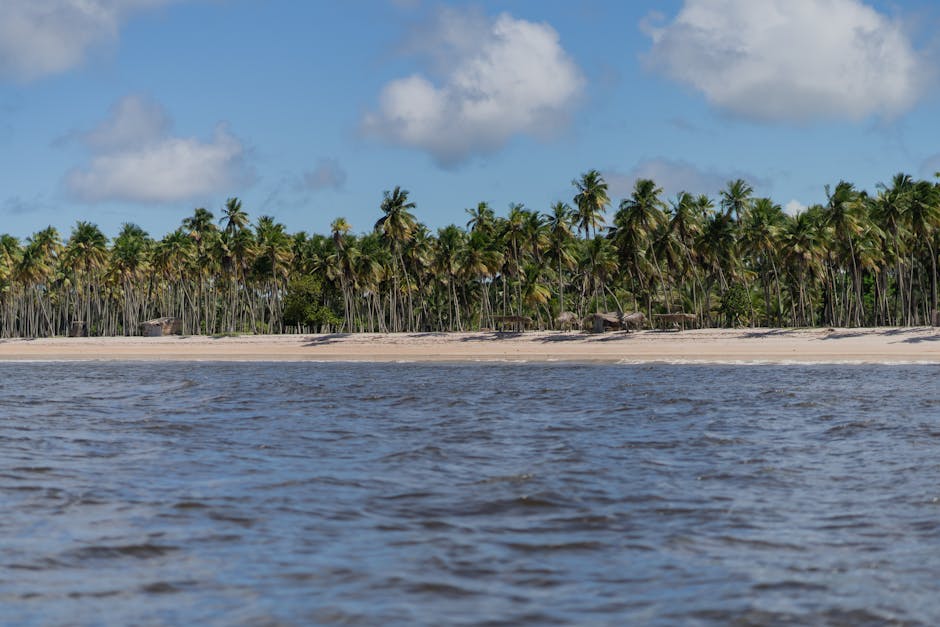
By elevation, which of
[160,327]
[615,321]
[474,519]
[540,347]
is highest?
[160,327]

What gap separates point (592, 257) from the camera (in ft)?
264

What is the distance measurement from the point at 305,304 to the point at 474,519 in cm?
8619

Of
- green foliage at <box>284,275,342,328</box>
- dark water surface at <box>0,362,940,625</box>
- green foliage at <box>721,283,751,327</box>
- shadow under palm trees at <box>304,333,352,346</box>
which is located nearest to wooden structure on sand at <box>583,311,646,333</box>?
green foliage at <box>721,283,751,327</box>

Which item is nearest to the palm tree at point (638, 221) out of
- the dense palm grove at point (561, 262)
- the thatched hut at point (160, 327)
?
the dense palm grove at point (561, 262)

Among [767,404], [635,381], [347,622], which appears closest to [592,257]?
[635,381]

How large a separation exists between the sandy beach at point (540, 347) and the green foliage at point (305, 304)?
49.7ft

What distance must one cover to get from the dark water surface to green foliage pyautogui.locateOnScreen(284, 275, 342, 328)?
74.0 m

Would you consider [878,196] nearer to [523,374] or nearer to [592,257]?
[592,257]

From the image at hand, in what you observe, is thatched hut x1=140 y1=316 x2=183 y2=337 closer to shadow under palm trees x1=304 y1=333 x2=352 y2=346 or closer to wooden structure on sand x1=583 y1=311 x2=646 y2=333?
shadow under palm trees x1=304 y1=333 x2=352 y2=346

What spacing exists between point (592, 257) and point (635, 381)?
161 feet

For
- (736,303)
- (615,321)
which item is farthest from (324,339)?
(736,303)

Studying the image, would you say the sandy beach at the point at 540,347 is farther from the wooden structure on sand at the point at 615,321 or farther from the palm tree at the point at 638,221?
the palm tree at the point at 638,221

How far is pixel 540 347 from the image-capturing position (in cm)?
6056

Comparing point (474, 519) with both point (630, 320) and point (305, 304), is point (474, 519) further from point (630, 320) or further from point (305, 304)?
point (305, 304)
